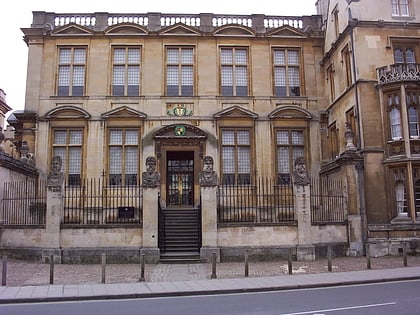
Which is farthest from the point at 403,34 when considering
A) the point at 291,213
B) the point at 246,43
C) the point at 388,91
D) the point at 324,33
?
the point at 291,213

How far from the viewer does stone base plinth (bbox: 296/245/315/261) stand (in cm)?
1839

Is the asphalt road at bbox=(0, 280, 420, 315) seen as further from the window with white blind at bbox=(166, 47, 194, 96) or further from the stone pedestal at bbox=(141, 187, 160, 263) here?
the window with white blind at bbox=(166, 47, 194, 96)

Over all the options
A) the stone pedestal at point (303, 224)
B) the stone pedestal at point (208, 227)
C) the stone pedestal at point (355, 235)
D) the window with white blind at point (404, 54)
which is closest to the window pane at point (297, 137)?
the window with white blind at point (404, 54)

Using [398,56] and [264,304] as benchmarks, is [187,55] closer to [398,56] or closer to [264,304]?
[398,56]

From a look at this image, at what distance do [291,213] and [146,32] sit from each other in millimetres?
13785

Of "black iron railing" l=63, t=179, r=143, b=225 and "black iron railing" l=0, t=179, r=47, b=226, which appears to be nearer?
"black iron railing" l=0, t=179, r=47, b=226

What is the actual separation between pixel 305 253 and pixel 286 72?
43.6 ft

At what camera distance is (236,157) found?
2680cm

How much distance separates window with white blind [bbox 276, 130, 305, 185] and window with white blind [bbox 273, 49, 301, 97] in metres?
2.54

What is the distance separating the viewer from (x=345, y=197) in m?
21.5

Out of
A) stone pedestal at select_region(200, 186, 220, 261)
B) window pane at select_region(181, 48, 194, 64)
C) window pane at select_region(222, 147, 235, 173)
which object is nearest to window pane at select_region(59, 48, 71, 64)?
window pane at select_region(181, 48, 194, 64)

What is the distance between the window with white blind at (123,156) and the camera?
85.6ft

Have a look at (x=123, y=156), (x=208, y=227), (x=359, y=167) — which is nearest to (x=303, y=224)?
(x=208, y=227)

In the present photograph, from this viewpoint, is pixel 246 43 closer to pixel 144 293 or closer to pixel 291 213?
pixel 291 213
